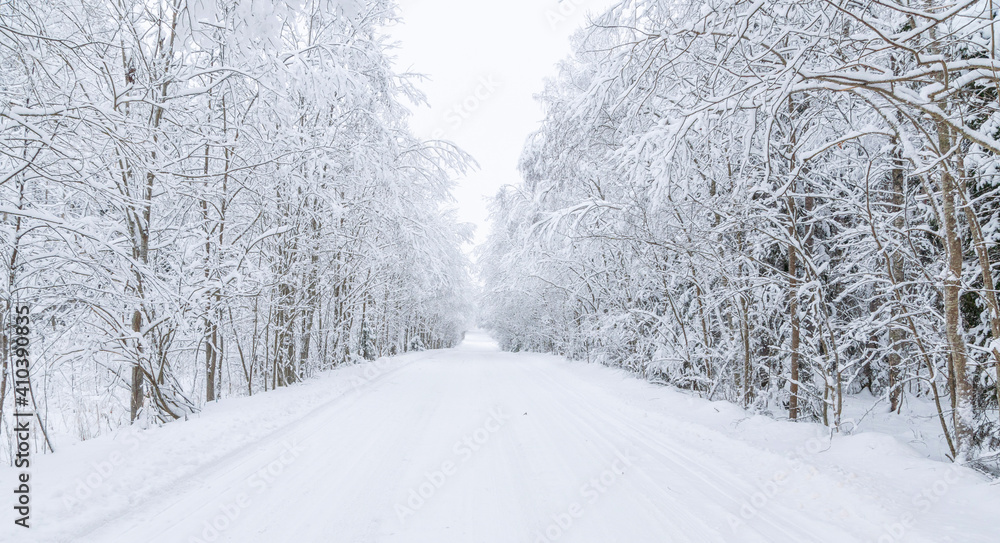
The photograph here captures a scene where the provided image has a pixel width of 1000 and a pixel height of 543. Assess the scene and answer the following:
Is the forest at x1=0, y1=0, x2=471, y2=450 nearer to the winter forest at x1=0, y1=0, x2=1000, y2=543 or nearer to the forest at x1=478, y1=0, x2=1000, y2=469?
the winter forest at x1=0, y1=0, x2=1000, y2=543

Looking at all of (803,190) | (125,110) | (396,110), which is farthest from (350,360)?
(803,190)

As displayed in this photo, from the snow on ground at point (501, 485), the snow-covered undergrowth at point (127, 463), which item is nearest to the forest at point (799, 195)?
the snow on ground at point (501, 485)

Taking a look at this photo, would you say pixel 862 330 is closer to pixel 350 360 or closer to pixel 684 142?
pixel 684 142

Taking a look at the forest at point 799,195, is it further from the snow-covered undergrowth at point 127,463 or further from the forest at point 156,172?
the snow-covered undergrowth at point 127,463

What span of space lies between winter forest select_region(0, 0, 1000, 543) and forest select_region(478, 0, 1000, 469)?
0.18 ft

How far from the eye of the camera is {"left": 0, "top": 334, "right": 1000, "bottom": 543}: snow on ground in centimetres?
292

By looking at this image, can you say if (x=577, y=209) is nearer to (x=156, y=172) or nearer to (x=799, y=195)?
(x=799, y=195)

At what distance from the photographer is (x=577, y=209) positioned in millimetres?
6340

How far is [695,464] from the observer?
171 inches

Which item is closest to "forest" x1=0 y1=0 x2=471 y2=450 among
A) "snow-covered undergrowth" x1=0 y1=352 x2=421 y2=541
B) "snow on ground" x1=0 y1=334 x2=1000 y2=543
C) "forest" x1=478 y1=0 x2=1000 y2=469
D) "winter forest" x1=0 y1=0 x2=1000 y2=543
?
"winter forest" x1=0 y1=0 x2=1000 y2=543

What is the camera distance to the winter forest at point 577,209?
319cm

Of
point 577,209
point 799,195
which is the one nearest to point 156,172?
point 577,209

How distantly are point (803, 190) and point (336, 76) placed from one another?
6301 mm

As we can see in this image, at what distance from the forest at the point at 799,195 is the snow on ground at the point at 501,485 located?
0.92 metres
